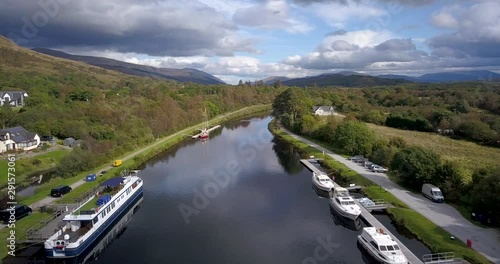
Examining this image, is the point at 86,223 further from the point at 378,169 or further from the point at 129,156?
the point at 378,169

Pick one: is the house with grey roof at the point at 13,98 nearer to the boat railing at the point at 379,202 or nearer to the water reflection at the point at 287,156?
the water reflection at the point at 287,156

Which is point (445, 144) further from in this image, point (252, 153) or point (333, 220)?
point (333, 220)

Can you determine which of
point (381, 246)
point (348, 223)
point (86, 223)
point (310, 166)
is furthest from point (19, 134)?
point (381, 246)

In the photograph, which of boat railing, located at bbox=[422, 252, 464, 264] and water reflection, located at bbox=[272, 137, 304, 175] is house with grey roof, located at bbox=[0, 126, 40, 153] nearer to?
water reflection, located at bbox=[272, 137, 304, 175]

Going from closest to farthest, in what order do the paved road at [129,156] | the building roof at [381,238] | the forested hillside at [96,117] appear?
the building roof at [381,238], the paved road at [129,156], the forested hillside at [96,117]

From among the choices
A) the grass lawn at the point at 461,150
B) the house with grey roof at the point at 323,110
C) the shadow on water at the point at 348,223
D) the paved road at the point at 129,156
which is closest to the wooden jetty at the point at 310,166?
the shadow on water at the point at 348,223

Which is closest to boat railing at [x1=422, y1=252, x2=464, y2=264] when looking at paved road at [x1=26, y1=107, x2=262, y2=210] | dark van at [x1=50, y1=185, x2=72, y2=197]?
paved road at [x1=26, y1=107, x2=262, y2=210]
